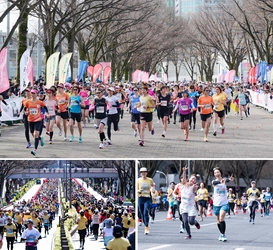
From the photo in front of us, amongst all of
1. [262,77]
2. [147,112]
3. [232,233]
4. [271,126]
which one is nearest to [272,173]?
[271,126]

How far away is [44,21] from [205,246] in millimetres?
30624

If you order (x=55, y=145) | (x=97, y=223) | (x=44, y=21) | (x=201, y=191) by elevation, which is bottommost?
(x=97, y=223)

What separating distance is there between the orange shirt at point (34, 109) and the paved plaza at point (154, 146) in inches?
35.8

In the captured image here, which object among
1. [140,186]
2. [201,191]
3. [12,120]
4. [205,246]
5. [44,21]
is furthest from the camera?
[44,21]

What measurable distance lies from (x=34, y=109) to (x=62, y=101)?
3.26 metres

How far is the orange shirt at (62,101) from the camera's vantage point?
64.6 ft

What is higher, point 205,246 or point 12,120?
point 12,120

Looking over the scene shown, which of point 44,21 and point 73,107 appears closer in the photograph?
point 73,107

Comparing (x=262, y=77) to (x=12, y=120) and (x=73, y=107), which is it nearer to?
(x=12, y=120)

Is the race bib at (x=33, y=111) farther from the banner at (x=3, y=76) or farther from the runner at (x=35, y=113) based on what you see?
the banner at (x=3, y=76)

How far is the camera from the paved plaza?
17078mm

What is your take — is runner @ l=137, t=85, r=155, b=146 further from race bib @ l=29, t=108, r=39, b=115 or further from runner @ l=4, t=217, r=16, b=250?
runner @ l=4, t=217, r=16, b=250

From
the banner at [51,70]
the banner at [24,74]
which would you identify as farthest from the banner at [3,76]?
the banner at [51,70]

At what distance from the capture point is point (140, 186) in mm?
12656
